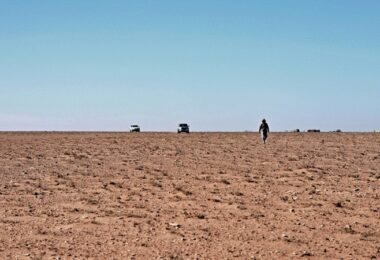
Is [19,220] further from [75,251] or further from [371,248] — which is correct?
[371,248]

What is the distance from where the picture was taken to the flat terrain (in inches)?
411

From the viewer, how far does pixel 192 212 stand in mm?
13641

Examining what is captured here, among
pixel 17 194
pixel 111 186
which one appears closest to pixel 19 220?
pixel 17 194

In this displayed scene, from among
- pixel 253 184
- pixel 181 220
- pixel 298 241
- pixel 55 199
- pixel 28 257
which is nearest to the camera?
pixel 28 257

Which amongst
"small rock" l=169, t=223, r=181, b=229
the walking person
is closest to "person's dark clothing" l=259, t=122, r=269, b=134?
the walking person

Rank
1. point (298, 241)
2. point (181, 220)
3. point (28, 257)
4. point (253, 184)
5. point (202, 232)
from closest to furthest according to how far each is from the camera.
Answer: point (28, 257) < point (298, 241) < point (202, 232) < point (181, 220) < point (253, 184)

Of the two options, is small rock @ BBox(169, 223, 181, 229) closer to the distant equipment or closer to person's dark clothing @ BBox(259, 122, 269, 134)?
person's dark clothing @ BBox(259, 122, 269, 134)

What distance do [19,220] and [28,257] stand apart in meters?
3.15

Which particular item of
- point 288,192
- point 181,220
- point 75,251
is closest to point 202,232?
point 181,220

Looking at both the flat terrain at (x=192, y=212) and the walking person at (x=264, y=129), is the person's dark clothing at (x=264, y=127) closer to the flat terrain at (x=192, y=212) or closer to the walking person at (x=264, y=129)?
the walking person at (x=264, y=129)

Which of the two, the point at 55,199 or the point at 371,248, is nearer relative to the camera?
the point at 371,248

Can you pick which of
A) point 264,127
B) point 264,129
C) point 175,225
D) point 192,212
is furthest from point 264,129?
point 175,225

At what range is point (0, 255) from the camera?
10102 mm

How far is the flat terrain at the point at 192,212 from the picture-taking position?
1045 cm
